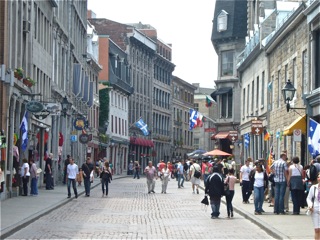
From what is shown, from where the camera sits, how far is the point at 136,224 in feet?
72.7

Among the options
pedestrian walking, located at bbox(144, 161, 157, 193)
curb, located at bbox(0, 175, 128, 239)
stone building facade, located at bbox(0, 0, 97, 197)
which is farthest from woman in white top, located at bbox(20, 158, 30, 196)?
pedestrian walking, located at bbox(144, 161, 157, 193)

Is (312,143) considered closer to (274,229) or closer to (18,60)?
(274,229)

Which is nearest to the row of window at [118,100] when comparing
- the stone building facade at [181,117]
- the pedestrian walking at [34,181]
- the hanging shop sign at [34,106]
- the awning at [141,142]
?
the awning at [141,142]

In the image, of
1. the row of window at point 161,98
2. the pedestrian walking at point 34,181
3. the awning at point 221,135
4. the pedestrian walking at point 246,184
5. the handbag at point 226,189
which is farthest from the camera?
the row of window at point 161,98

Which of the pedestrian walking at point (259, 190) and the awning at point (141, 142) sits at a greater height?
the awning at point (141, 142)

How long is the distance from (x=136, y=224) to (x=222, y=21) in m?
54.7

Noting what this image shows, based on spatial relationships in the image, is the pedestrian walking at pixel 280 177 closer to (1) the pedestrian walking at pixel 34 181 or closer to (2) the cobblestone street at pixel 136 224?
(2) the cobblestone street at pixel 136 224

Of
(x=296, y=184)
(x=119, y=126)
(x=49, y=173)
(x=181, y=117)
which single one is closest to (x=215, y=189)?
(x=296, y=184)

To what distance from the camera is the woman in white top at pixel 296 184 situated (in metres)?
25.4

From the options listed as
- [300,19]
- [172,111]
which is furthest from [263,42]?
[172,111]

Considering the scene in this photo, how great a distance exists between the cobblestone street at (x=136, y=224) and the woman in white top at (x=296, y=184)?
1.64 m

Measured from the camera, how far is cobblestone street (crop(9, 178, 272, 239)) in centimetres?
1922

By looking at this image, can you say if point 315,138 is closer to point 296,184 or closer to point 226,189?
point 296,184

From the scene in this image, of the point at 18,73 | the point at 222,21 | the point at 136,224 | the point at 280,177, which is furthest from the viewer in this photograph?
the point at 222,21
